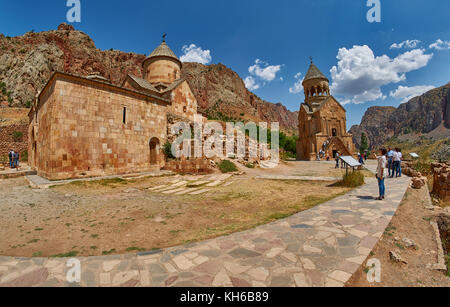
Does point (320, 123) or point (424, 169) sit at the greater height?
point (320, 123)

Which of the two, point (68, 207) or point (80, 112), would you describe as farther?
point (80, 112)

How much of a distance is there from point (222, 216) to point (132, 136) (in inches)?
387

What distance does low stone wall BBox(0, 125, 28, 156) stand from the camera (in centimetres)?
2047

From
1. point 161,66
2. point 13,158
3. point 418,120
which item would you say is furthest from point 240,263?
point 418,120

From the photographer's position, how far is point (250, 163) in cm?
1481

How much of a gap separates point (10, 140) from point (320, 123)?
38.4 meters

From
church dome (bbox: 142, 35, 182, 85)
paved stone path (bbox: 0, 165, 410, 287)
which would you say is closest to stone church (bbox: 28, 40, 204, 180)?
church dome (bbox: 142, 35, 182, 85)

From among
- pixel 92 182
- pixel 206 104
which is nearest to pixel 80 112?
pixel 92 182

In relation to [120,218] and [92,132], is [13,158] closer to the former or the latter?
[92,132]

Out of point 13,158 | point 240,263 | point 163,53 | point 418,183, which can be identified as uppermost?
point 163,53

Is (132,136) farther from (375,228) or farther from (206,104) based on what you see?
(206,104)

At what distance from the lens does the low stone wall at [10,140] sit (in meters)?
20.5

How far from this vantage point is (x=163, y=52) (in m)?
18.7

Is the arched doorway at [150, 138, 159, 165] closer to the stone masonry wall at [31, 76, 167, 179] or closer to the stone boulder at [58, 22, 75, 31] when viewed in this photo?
the stone masonry wall at [31, 76, 167, 179]
